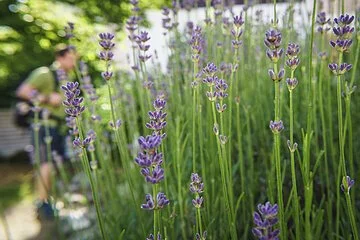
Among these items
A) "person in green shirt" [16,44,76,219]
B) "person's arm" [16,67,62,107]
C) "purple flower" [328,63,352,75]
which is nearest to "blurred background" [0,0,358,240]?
"person in green shirt" [16,44,76,219]

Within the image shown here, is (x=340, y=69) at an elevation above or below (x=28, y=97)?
above

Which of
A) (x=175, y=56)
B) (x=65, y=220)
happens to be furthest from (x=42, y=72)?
(x=175, y=56)

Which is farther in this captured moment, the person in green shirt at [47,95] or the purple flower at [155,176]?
the person in green shirt at [47,95]

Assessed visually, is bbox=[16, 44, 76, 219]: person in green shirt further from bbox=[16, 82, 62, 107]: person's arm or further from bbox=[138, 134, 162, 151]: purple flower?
bbox=[138, 134, 162, 151]: purple flower

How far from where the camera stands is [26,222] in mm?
4887

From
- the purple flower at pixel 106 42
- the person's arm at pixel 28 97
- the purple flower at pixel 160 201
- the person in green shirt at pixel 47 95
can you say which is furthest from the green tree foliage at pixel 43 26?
the purple flower at pixel 160 201

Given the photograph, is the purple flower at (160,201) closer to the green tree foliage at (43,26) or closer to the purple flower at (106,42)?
the purple flower at (106,42)

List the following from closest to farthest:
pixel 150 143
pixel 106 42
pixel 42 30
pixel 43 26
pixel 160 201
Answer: pixel 150 143, pixel 160 201, pixel 106 42, pixel 43 26, pixel 42 30

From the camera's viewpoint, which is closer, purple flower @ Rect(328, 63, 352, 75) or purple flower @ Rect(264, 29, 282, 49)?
purple flower @ Rect(264, 29, 282, 49)

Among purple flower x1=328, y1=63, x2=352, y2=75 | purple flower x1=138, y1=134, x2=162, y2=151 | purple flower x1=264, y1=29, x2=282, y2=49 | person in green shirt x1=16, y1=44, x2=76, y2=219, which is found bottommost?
person in green shirt x1=16, y1=44, x2=76, y2=219

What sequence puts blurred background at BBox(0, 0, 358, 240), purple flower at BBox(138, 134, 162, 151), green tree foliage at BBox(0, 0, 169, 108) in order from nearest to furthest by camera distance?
1. purple flower at BBox(138, 134, 162, 151)
2. blurred background at BBox(0, 0, 358, 240)
3. green tree foliage at BBox(0, 0, 169, 108)

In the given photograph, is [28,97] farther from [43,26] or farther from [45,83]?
[43,26]

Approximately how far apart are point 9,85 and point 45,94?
5508mm

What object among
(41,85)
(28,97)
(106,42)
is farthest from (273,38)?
(41,85)
